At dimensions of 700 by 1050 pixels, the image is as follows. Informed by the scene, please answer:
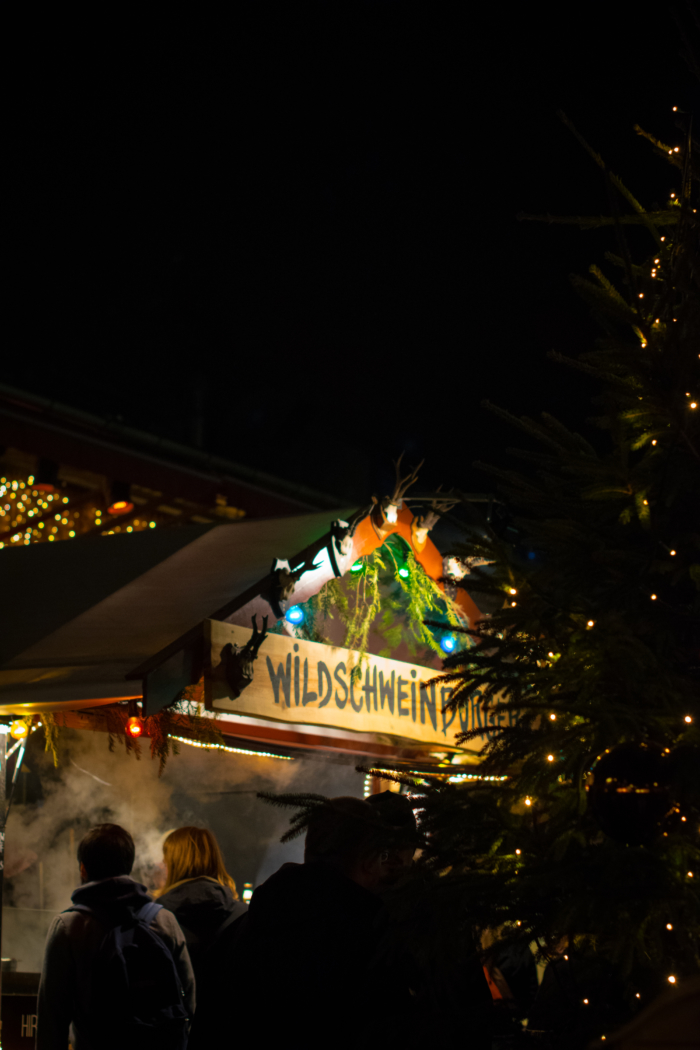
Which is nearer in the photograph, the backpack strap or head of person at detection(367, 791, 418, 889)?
head of person at detection(367, 791, 418, 889)

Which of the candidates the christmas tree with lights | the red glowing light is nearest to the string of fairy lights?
the red glowing light

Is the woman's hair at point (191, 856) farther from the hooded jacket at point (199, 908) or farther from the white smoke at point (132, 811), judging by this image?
the white smoke at point (132, 811)

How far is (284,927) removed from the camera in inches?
94.1

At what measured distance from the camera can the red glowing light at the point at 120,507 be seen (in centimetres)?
930

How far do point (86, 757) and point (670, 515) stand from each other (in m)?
5.46

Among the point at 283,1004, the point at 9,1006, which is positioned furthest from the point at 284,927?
the point at 9,1006

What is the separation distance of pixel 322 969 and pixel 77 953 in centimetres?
185

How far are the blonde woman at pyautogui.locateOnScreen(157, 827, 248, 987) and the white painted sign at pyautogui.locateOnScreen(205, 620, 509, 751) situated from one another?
2.88ft

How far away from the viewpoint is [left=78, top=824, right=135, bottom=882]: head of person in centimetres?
389

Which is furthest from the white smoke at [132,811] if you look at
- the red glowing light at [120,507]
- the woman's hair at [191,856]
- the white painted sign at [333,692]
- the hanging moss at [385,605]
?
the red glowing light at [120,507]

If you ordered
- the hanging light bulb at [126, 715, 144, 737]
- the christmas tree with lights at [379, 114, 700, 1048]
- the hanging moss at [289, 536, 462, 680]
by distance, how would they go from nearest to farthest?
the christmas tree with lights at [379, 114, 700, 1048] < the hanging light bulb at [126, 715, 144, 737] < the hanging moss at [289, 536, 462, 680]

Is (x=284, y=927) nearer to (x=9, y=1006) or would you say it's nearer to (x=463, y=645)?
(x=463, y=645)

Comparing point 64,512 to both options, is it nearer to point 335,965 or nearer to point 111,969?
point 111,969

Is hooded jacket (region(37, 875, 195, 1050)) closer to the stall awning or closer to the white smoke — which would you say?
the stall awning
